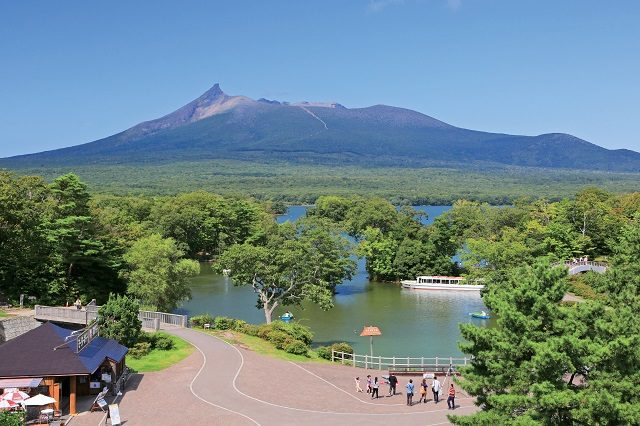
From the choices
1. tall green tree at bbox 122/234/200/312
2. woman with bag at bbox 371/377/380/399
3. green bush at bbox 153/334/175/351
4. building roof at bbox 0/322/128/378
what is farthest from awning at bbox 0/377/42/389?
tall green tree at bbox 122/234/200/312

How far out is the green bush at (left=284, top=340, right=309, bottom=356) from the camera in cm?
3014

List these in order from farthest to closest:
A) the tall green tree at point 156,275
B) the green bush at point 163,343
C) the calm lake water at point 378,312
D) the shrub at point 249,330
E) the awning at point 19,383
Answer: the tall green tree at point 156,275 → the calm lake water at point 378,312 → the shrub at point 249,330 → the green bush at point 163,343 → the awning at point 19,383

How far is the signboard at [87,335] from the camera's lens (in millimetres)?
22859

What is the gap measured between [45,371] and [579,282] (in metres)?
42.7

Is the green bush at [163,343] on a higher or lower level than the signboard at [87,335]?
lower

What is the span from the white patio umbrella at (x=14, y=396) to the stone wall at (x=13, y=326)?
8.19 metres

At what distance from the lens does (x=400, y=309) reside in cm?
5119

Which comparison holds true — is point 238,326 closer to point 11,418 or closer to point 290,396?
Answer: point 290,396

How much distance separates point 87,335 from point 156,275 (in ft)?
54.2

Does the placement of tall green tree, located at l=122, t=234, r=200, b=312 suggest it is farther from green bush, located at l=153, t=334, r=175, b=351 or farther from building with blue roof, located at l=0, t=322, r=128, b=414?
building with blue roof, located at l=0, t=322, r=128, b=414

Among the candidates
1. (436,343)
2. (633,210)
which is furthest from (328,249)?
(633,210)

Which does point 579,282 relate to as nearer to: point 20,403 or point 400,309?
point 400,309

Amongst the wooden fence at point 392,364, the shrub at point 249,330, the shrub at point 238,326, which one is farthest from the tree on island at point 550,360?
the shrub at point 238,326

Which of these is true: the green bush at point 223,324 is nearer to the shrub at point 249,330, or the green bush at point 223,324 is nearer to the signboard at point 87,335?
the shrub at point 249,330
